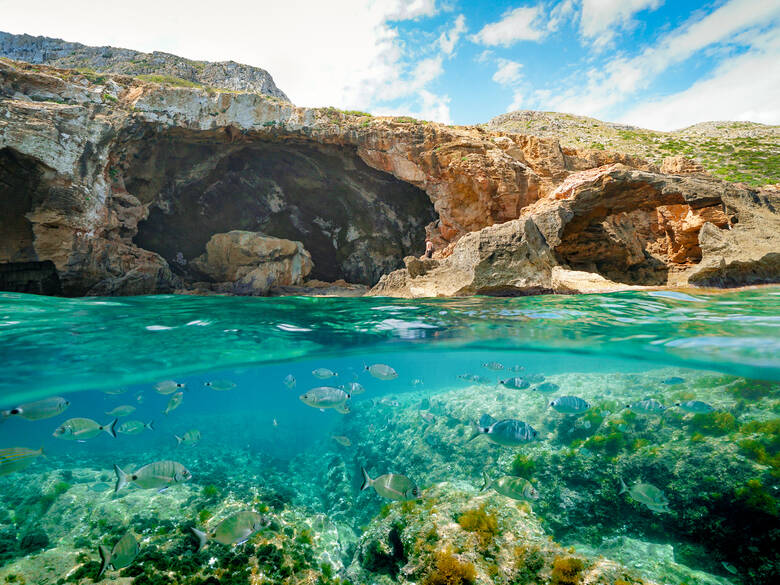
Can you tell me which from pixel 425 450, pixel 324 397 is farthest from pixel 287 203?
pixel 324 397

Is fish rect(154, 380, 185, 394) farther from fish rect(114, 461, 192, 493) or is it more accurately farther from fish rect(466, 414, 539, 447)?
fish rect(466, 414, 539, 447)

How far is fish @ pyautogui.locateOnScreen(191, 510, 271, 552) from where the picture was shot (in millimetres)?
4309

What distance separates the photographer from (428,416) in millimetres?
11461

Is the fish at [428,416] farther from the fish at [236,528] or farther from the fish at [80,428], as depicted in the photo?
the fish at [80,428]

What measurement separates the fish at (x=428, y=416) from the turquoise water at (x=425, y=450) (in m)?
0.28

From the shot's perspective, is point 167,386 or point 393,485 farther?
point 167,386

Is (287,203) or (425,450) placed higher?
(287,203)

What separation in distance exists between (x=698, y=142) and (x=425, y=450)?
3768cm

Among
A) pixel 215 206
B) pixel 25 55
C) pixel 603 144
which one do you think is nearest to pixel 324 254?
pixel 215 206

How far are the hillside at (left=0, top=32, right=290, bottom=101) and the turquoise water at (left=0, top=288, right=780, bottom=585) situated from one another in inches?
1096

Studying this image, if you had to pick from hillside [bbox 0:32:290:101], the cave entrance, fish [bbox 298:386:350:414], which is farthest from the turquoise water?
hillside [bbox 0:32:290:101]

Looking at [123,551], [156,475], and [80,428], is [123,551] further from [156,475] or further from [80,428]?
[80,428]

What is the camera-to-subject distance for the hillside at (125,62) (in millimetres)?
31391

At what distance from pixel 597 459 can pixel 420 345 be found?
6500 millimetres
